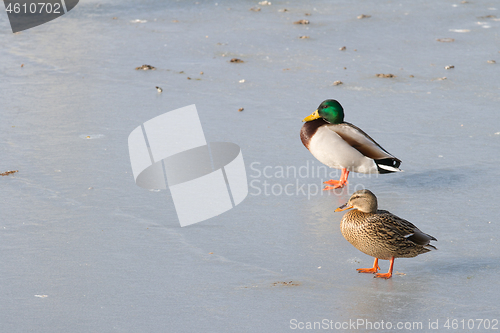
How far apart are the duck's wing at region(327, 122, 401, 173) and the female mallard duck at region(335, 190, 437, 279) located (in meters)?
1.17

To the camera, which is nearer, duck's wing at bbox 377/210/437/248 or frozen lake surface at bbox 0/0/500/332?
frozen lake surface at bbox 0/0/500/332

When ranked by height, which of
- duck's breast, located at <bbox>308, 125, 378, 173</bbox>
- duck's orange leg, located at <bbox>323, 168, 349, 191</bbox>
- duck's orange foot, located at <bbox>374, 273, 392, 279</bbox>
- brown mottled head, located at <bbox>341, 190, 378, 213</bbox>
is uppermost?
brown mottled head, located at <bbox>341, 190, 378, 213</bbox>

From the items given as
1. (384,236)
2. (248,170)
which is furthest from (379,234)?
(248,170)

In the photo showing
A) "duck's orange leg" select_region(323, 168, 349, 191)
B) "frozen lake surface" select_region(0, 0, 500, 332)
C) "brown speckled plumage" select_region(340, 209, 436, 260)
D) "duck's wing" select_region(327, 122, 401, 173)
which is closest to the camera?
"frozen lake surface" select_region(0, 0, 500, 332)

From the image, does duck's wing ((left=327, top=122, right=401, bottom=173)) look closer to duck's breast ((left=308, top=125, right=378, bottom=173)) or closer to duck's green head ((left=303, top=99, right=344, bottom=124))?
duck's breast ((left=308, top=125, right=378, bottom=173))

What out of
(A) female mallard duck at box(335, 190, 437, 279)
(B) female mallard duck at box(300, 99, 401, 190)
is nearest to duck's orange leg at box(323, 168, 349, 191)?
(B) female mallard duck at box(300, 99, 401, 190)

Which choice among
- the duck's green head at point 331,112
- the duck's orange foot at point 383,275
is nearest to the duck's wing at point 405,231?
the duck's orange foot at point 383,275

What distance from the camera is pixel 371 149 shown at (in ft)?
15.5

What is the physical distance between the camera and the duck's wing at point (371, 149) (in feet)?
15.5

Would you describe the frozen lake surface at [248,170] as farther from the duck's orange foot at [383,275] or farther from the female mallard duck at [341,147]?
the female mallard duck at [341,147]

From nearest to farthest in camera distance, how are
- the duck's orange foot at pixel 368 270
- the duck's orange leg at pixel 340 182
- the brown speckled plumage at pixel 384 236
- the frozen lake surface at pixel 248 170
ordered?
the frozen lake surface at pixel 248 170 < the brown speckled plumage at pixel 384 236 < the duck's orange foot at pixel 368 270 < the duck's orange leg at pixel 340 182

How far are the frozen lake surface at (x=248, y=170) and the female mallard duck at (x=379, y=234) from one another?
15cm

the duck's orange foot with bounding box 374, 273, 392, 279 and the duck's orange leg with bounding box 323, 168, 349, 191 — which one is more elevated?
the duck's orange foot with bounding box 374, 273, 392, 279

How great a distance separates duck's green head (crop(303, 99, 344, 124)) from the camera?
493 centimetres
